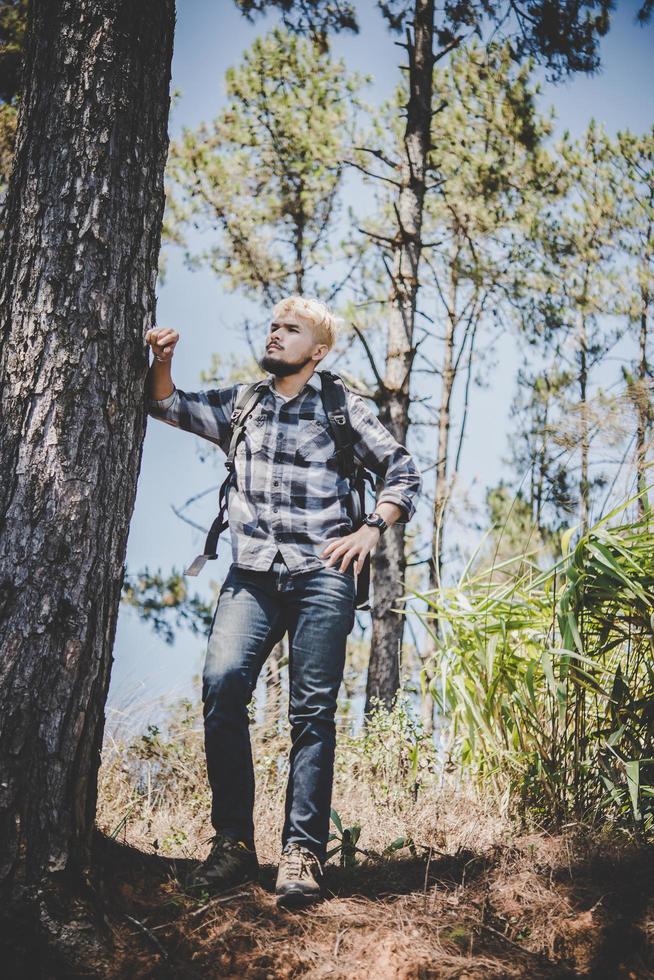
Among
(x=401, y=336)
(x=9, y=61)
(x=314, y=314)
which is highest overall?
(x=9, y=61)

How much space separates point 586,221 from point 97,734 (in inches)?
447

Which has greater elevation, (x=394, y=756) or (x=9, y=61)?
(x=9, y=61)

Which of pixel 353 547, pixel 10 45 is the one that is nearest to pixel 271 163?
pixel 10 45

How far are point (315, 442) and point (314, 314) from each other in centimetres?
49

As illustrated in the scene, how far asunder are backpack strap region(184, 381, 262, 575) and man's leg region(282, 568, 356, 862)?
0.33 m

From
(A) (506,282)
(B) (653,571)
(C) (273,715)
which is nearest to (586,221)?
(A) (506,282)

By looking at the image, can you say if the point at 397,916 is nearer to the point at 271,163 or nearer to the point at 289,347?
the point at 289,347

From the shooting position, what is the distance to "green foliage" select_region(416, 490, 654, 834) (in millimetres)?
2875

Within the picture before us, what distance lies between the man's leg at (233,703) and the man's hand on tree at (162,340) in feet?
2.47

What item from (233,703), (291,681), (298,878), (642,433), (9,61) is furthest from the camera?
(9,61)

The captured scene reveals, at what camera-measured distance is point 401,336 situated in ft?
21.7

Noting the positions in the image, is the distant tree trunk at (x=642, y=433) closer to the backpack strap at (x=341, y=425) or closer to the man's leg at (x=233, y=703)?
the backpack strap at (x=341, y=425)

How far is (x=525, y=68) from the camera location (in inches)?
364

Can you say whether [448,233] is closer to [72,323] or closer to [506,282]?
[506,282]
